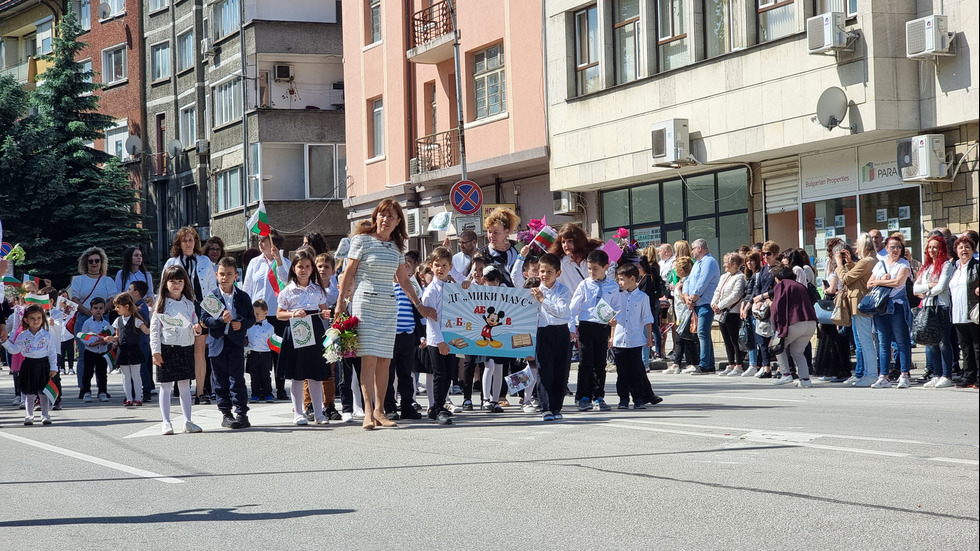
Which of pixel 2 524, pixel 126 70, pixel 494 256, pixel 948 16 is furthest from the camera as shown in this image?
pixel 126 70

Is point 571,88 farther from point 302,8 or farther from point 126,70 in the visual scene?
point 126,70

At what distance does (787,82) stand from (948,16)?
3299 millimetres

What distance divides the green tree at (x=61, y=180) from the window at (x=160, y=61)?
4.02m

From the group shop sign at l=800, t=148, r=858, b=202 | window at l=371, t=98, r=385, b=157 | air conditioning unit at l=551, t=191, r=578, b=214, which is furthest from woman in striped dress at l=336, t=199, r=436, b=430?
window at l=371, t=98, r=385, b=157

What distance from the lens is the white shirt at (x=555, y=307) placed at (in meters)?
11.8

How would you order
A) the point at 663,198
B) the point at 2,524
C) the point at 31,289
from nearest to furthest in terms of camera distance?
1. the point at 2,524
2. the point at 31,289
3. the point at 663,198

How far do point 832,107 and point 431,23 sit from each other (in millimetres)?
14933

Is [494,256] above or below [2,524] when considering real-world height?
above

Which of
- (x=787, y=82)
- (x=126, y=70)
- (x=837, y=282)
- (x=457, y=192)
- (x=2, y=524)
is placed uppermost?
(x=126, y=70)

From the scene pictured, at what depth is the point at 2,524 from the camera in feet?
23.7

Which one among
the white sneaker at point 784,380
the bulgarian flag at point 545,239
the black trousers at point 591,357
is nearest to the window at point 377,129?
the white sneaker at point 784,380

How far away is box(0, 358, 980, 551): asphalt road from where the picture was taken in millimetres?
6438

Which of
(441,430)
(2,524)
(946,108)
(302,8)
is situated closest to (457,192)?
(946,108)

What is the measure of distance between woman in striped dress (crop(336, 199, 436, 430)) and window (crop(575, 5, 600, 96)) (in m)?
16.8
